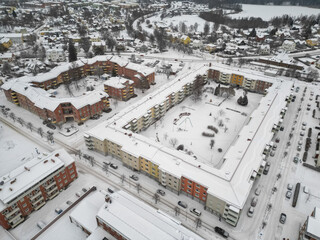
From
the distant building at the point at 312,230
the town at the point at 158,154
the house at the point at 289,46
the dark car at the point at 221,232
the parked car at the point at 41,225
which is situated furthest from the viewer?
the house at the point at 289,46

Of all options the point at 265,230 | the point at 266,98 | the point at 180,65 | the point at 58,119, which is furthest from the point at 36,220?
the point at 180,65

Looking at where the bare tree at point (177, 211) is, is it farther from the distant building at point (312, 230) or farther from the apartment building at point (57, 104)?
the apartment building at point (57, 104)

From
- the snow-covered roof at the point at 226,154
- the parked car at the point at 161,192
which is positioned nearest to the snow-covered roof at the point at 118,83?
the snow-covered roof at the point at 226,154

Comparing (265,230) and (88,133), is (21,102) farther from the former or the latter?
(265,230)

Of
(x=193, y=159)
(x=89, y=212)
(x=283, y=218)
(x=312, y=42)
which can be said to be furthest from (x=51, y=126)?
(x=312, y=42)

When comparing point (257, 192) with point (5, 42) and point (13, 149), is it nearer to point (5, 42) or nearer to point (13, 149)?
point (13, 149)

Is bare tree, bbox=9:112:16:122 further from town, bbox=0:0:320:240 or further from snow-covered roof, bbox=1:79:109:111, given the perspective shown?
snow-covered roof, bbox=1:79:109:111
